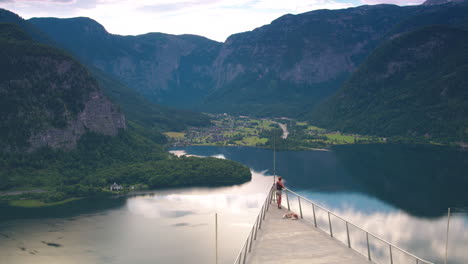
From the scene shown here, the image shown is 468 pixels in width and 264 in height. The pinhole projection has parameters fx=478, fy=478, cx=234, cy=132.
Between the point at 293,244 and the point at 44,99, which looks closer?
the point at 293,244

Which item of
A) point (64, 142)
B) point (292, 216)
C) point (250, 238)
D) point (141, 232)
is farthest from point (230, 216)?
point (64, 142)

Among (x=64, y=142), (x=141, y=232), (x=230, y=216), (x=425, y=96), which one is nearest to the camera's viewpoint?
(x=141, y=232)

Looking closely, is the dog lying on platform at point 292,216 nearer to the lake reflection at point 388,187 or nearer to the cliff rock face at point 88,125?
the lake reflection at point 388,187

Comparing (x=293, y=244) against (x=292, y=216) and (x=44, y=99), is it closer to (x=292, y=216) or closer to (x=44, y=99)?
(x=292, y=216)

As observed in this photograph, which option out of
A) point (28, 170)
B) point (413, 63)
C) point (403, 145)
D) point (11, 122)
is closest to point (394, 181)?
point (403, 145)

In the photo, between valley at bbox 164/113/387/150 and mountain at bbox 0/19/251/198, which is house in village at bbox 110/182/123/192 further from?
valley at bbox 164/113/387/150

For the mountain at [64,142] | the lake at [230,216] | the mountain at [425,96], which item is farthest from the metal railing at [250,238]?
the mountain at [425,96]

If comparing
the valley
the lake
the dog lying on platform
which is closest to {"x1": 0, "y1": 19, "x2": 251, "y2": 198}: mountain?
the lake
